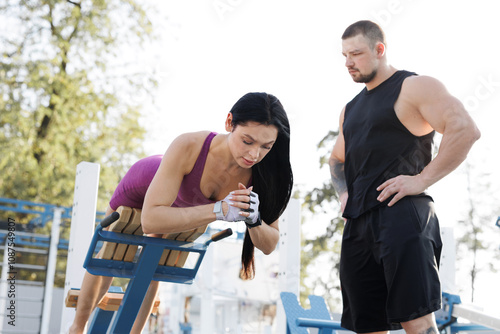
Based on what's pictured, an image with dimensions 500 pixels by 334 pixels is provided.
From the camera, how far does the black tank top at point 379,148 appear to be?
82.0 inches

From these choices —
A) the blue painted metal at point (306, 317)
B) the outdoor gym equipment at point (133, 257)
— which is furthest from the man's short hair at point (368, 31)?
the blue painted metal at point (306, 317)

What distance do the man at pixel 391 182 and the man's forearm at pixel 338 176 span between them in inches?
1.7

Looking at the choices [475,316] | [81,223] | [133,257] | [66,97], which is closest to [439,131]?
[133,257]

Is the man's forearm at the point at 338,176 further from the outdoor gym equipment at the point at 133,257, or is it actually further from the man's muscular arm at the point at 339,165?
the outdoor gym equipment at the point at 133,257

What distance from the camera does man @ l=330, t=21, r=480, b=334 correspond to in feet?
6.21

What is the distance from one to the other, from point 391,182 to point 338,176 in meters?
0.48

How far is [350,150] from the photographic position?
88.4 inches

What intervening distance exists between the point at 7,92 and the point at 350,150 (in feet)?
32.8

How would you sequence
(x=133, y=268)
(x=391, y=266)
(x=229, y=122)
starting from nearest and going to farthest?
(x=391, y=266), (x=229, y=122), (x=133, y=268)

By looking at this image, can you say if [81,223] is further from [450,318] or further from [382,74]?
[450,318]

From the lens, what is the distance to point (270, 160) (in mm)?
2227

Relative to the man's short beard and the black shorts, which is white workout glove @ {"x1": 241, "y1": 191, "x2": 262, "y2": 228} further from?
the man's short beard

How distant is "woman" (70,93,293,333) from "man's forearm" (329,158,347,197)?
0.26 metres

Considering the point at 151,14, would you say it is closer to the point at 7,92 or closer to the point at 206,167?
the point at 7,92
